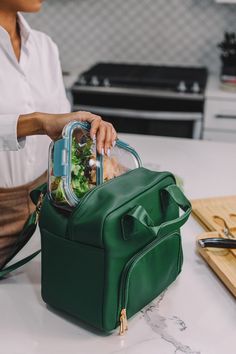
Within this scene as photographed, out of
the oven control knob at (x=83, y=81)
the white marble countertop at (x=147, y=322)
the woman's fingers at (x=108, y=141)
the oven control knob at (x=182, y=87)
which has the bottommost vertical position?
the oven control knob at (x=83, y=81)

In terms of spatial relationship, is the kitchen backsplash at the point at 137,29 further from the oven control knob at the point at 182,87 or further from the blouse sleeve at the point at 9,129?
the blouse sleeve at the point at 9,129

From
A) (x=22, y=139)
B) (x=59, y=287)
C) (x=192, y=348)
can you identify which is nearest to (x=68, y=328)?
(x=59, y=287)

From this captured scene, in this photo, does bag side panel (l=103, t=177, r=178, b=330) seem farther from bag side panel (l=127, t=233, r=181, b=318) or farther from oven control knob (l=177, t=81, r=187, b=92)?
oven control knob (l=177, t=81, r=187, b=92)

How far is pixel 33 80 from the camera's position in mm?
1462

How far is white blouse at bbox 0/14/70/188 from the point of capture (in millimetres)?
1378

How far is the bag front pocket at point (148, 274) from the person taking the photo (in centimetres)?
96

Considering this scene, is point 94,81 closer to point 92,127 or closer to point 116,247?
point 92,127

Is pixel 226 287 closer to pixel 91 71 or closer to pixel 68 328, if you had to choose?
pixel 68 328

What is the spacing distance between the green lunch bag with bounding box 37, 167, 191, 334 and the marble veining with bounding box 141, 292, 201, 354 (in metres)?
0.03

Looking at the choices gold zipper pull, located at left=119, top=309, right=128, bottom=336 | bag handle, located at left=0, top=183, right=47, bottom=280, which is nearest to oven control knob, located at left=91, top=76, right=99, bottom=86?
bag handle, located at left=0, top=183, right=47, bottom=280

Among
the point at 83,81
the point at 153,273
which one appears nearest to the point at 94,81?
the point at 83,81

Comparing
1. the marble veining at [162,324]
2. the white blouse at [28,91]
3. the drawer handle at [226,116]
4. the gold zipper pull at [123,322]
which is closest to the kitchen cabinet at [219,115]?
the drawer handle at [226,116]

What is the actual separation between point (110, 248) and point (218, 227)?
47cm

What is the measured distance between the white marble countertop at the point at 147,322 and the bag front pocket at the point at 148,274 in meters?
0.03
